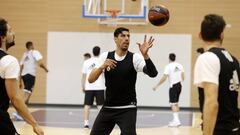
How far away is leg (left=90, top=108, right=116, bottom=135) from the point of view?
657 centimetres

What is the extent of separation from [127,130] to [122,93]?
1.75 ft

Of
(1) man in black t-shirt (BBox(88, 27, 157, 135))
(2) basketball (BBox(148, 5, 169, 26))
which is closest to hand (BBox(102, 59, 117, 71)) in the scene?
(1) man in black t-shirt (BBox(88, 27, 157, 135))

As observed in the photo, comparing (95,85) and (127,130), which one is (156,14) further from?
(95,85)

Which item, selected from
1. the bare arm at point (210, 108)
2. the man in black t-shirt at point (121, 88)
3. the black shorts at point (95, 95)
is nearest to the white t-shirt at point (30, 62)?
the black shorts at point (95, 95)

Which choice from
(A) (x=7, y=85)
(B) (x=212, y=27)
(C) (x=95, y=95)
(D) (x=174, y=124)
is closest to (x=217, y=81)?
(B) (x=212, y=27)

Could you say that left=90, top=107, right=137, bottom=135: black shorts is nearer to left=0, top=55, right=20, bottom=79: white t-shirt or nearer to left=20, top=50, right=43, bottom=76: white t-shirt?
left=0, top=55, right=20, bottom=79: white t-shirt

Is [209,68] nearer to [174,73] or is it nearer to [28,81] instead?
[174,73]

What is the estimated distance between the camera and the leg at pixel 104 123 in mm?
6570

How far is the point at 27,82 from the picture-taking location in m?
13.9

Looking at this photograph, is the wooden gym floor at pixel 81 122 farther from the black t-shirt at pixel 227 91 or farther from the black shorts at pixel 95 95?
the black t-shirt at pixel 227 91

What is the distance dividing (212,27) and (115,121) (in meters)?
2.96

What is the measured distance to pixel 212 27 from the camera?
13.1 ft

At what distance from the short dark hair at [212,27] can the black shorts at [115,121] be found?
272cm

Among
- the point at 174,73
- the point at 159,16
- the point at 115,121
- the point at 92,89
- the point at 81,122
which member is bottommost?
the point at 81,122
